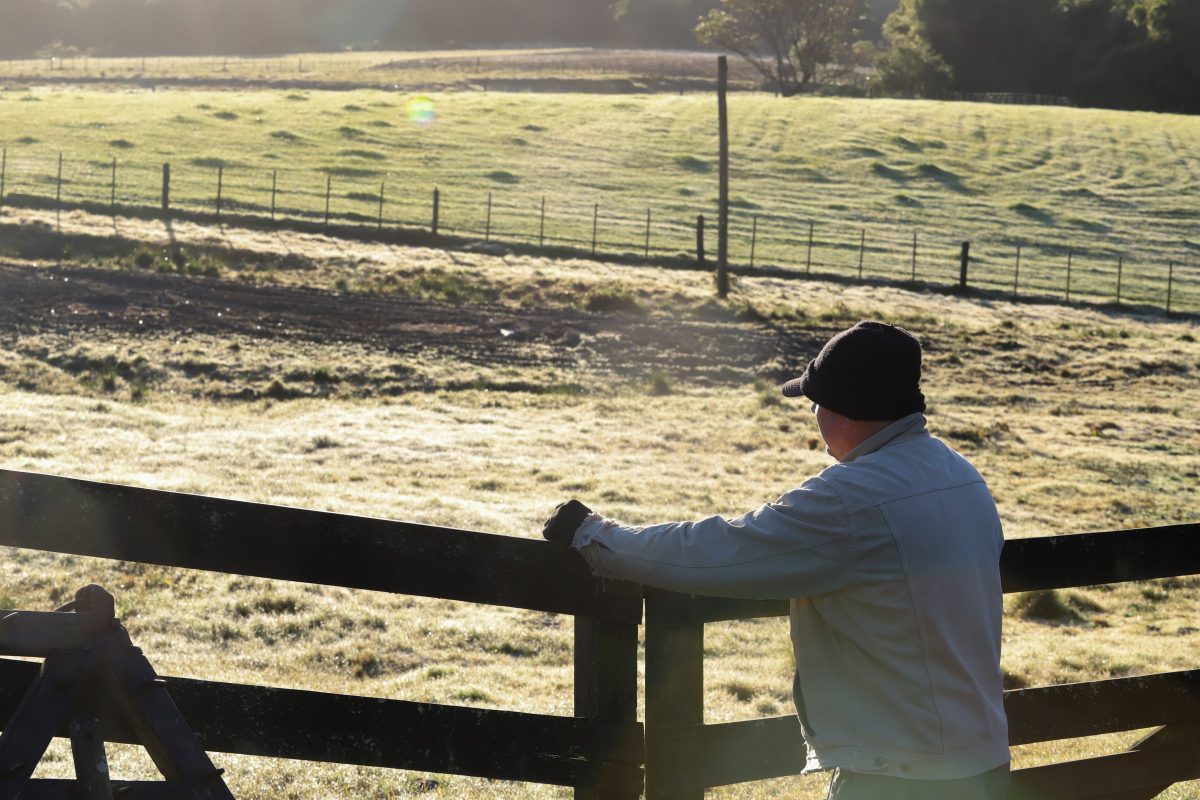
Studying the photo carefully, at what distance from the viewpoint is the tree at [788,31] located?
87.9 metres

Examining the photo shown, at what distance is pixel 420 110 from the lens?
207 ft

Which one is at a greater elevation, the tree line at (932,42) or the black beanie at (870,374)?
the tree line at (932,42)

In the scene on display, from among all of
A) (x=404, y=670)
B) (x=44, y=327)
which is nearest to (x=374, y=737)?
(x=404, y=670)

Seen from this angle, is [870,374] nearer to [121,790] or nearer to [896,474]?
[896,474]

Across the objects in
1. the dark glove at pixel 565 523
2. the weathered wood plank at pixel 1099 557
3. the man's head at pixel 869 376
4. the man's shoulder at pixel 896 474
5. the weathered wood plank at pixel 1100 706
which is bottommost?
the weathered wood plank at pixel 1100 706

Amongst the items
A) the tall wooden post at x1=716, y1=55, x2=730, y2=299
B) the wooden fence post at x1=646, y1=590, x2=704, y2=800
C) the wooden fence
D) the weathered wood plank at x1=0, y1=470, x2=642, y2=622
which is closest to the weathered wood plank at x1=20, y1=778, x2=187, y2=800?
the wooden fence

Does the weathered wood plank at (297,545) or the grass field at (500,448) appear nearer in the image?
the weathered wood plank at (297,545)

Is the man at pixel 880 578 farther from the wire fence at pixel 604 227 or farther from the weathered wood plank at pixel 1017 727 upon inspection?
the wire fence at pixel 604 227

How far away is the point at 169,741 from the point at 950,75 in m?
88.7

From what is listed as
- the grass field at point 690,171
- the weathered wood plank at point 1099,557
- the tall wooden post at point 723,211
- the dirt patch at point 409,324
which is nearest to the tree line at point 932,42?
the grass field at point 690,171

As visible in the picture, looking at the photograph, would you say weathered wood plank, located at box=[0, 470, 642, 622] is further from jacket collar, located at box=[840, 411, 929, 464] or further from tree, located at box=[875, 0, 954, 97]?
tree, located at box=[875, 0, 954, 97]

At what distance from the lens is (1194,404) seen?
2423cm

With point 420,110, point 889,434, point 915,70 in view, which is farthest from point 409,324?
point 915,70

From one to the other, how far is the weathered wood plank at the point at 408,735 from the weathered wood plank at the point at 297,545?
358 mm
